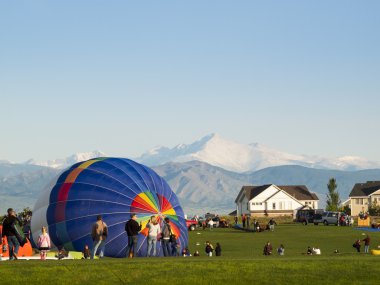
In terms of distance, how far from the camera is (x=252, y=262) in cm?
3888

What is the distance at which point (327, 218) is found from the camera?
12275 centimetres

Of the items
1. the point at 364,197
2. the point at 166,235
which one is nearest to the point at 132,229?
the point at 166,235

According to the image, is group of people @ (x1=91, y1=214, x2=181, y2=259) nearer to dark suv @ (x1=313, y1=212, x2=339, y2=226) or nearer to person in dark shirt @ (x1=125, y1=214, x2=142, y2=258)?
person in dark shirt @ (x1=125, y1=214, x2=142, y2=258)

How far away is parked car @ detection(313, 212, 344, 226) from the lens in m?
122

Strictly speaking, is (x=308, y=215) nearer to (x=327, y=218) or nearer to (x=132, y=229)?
(x=327, y=218)

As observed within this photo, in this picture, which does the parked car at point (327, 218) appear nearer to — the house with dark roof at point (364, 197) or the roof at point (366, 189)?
the house with dark roof at point (364, 197)

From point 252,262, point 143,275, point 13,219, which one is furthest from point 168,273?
point 13,219

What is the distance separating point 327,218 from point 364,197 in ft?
240

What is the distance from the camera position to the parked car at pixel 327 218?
399 feet

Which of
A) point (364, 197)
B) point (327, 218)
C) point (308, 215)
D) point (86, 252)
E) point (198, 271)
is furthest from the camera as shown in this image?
point (364, 197)

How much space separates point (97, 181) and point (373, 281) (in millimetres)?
25939

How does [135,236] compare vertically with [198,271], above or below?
above

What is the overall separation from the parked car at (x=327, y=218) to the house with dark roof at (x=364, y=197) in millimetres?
65380

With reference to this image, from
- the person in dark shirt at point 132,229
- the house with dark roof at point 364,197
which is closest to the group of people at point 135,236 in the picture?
the person in dark shirt at point 132,229
